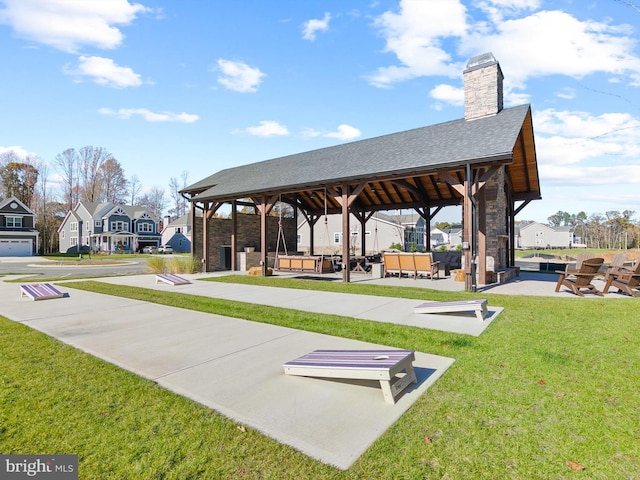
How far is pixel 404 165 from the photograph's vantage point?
10.9 m

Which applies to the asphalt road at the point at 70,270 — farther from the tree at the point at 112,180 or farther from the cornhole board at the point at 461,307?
the tree at the point at 112,180

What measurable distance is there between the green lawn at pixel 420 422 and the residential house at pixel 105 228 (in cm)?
4695

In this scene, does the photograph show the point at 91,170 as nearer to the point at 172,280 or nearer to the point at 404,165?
the point at 172,280

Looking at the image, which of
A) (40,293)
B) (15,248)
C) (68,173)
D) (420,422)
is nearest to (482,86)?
(420,422)

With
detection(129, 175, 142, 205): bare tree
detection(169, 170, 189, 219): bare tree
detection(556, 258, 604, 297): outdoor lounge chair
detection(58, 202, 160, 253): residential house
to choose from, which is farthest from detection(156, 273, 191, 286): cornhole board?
detection(129, 175, 142, 205): bare tree

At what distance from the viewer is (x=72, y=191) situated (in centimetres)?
5078

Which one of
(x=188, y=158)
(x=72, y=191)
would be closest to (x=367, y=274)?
(x=188, y=158)

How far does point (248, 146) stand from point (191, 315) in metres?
16.1

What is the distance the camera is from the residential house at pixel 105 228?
44750mm

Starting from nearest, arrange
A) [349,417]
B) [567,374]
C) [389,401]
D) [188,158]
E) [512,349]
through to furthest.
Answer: [349,417]
[389,401]
[567,374]
[512,349]
[188,158]

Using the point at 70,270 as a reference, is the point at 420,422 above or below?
above

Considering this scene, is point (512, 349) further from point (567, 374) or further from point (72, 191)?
point (72, 191)

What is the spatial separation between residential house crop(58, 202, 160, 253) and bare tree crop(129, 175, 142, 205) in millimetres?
10618

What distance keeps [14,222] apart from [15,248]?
3.06 m
